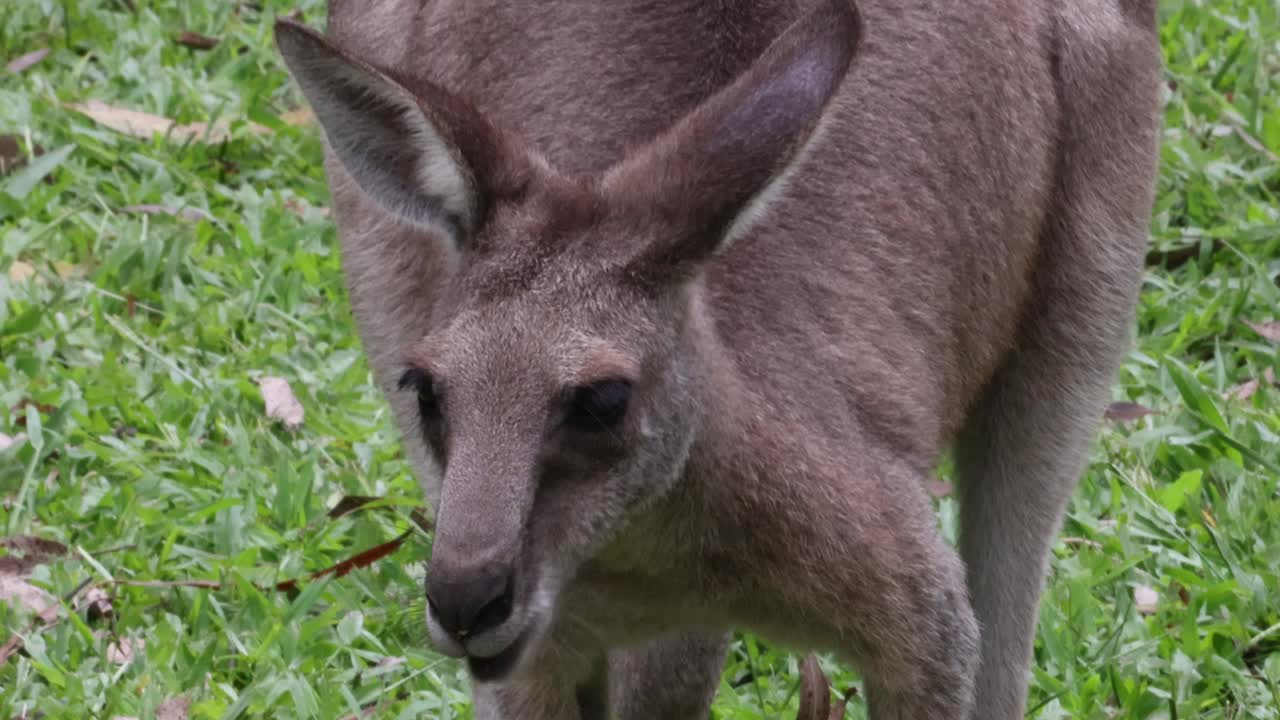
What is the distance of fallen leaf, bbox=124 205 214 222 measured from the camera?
6.43 m

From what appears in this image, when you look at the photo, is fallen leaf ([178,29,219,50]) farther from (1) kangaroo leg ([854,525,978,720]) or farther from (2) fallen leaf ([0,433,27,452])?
(1) kangaroo leg ([854,525,978,720])

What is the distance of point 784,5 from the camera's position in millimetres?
4242

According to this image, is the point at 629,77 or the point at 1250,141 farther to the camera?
the point at 1250,141

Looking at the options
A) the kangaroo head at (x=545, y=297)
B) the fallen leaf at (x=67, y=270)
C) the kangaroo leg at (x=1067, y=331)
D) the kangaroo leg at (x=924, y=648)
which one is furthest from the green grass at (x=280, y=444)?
the kangaroo head at (x=545, y=297)

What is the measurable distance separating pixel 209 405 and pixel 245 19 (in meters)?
2.48

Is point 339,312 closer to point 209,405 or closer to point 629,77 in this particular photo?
point 209,405

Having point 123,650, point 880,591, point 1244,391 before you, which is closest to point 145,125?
point 123,650

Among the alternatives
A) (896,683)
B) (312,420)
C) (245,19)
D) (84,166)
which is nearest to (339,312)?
(312,420)

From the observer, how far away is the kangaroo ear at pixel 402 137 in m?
3.55

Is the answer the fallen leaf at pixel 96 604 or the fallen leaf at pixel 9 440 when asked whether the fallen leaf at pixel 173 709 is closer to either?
the fallen leaf at pixel 96 604

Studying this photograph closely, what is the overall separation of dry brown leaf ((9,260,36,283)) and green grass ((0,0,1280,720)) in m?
0.01

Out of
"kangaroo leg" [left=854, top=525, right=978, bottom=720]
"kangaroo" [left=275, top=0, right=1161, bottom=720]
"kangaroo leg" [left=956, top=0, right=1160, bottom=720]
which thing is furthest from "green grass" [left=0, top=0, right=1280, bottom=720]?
"kangaroo leg" [left=854, top=525, right=978, bottom=720]

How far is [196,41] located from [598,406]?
4371mm

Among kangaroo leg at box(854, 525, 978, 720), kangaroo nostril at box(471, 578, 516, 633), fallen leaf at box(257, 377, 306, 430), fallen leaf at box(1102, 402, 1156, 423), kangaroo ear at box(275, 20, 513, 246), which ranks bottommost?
fallen leaf at box(257, 377, 306, 430)
